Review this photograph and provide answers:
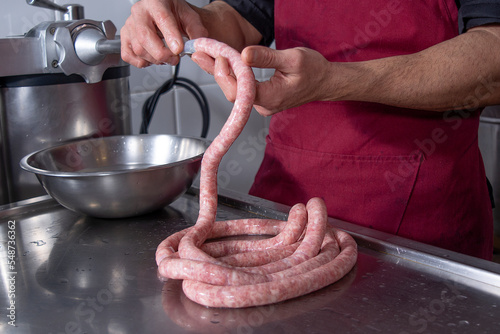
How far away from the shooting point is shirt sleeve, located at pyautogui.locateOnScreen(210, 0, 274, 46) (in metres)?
1.55

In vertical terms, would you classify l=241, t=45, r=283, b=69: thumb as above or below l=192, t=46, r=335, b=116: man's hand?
above

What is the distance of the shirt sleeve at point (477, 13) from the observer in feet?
3.64

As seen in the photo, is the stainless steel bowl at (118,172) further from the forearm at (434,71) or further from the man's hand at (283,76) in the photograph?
the forearm at (434,71)

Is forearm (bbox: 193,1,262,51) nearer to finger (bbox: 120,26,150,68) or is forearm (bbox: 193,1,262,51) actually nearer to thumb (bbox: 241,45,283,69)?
finger (bbox: 120,26,150,68)

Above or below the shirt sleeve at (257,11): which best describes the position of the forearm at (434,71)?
below

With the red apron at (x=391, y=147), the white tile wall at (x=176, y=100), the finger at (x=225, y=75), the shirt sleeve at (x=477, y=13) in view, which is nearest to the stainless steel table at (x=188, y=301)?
the red apron at (x=391, y=147)

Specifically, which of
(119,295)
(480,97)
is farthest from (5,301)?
(480,97)

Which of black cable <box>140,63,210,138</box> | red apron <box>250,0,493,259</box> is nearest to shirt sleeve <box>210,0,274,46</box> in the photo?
red apron <box>250,0,493,259</box>

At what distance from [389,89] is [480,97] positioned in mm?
237

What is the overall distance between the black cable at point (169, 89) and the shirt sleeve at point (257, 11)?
40 centimetres

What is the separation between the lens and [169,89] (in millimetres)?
1892

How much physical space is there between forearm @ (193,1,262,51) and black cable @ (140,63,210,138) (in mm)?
368

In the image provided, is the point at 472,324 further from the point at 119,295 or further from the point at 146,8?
the point at 146,8

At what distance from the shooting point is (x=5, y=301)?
867mm
